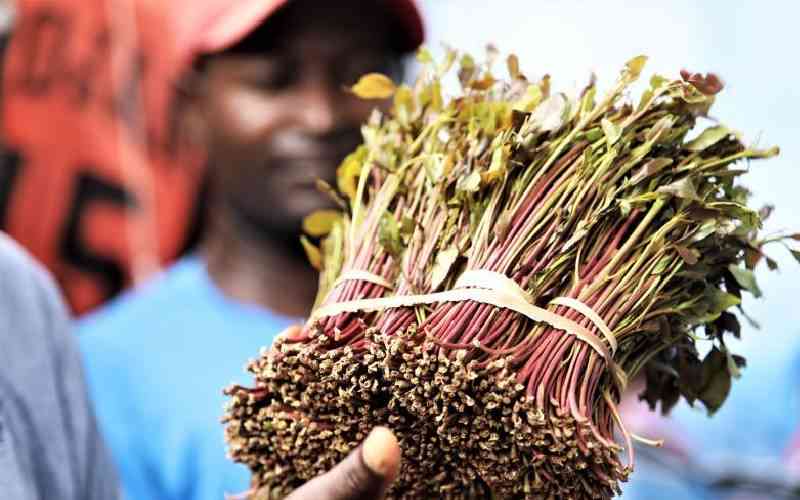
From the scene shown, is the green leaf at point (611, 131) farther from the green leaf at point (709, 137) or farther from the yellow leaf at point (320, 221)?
the yellow leaf at point (320, 221)

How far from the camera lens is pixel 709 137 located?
1.31 meters

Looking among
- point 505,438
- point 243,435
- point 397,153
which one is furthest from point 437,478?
point 397,153

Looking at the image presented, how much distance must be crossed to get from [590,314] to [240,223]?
168cm

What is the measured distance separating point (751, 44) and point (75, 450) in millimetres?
3003

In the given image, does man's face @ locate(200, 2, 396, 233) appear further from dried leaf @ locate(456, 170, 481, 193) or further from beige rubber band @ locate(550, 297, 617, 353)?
beige rubber band @ locate(550, 297, 617, 353)

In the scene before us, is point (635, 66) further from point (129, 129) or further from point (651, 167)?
point (129, 129)

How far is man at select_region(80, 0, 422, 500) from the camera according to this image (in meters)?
2.48

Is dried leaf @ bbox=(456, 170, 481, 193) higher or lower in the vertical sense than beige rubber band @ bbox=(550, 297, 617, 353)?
higher

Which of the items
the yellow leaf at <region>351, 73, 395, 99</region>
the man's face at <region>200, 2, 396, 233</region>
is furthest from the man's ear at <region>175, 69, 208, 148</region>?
the yellow leaf at <region>351, 73, 395, 99</region>

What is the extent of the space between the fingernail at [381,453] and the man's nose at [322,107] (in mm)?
1397

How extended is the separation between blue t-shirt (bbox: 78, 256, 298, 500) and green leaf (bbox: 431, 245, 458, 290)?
118 cm

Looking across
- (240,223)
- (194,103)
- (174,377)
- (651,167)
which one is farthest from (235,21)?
(651,167)

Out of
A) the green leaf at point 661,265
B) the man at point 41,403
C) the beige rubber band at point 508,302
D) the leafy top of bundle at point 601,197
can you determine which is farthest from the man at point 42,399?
the green leaf at point 661,265

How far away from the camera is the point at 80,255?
3506mm
